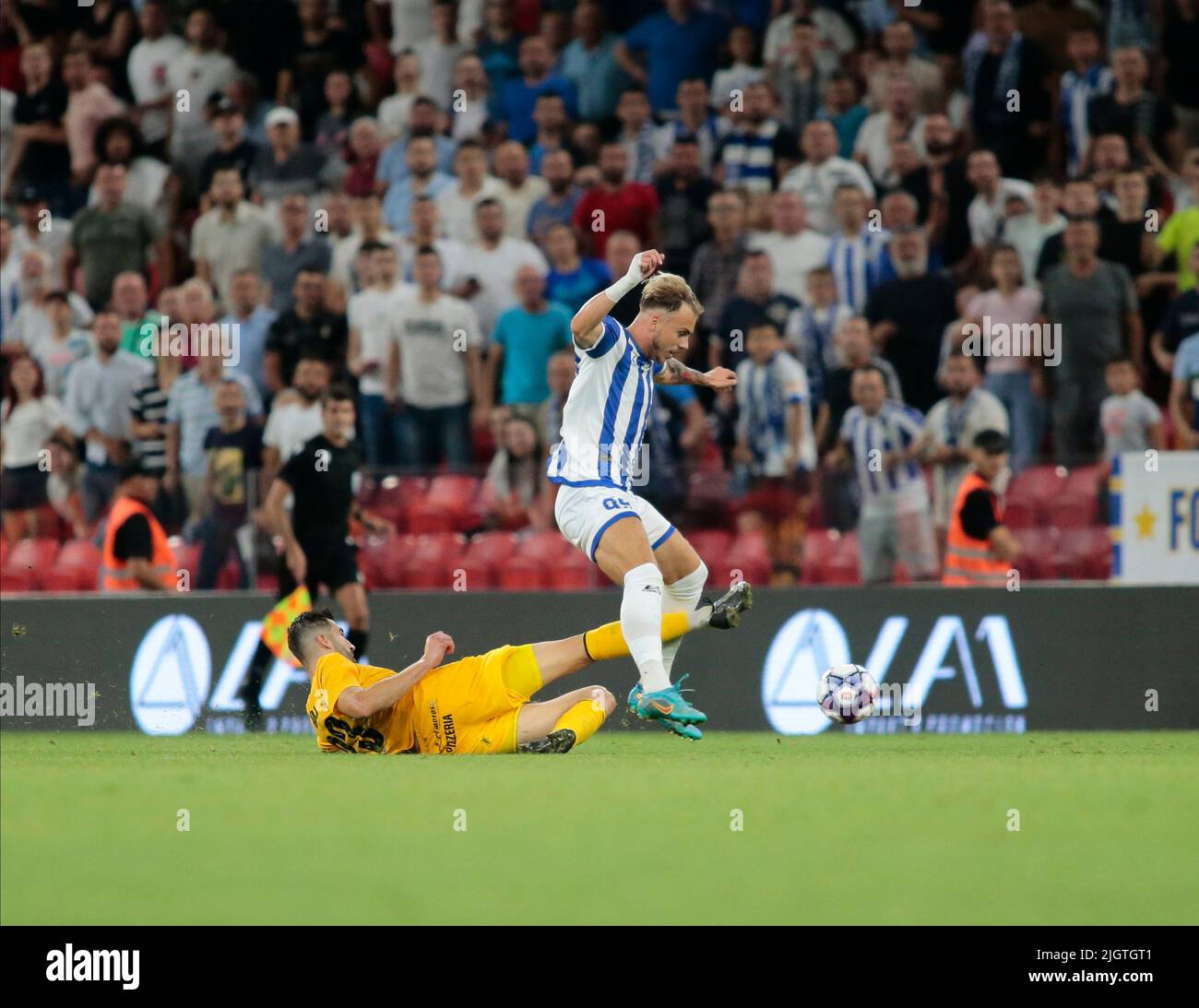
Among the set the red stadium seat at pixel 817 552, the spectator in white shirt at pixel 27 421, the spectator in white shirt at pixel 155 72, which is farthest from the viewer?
the spectator in white shirt at pixel 155 72

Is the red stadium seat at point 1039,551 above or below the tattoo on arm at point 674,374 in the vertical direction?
below

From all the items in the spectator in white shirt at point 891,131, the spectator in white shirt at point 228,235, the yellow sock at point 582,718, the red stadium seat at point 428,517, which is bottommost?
the yellow sock at point 582,718

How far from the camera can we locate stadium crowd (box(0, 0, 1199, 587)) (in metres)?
13.4

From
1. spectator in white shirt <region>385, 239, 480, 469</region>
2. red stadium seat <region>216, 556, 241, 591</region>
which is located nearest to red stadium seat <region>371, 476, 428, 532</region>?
red stadium seat <region>216, 556, 241, 591</region>

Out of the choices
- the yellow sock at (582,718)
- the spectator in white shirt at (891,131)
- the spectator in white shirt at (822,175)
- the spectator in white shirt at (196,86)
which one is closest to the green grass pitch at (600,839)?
the yellow sock at (582,718)

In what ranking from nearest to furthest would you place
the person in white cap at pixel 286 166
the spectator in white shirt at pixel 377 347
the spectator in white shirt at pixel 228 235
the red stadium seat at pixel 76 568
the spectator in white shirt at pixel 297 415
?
the red stadium seat at pixel 76 568, the spectator in white shirt at pixel 297 415, the spectator in white shirt at pixel 377 347, the spectator in white shirt at pixel 228 235, the person in white cap at pixel 286 166

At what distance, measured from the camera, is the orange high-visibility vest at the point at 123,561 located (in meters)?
13.6

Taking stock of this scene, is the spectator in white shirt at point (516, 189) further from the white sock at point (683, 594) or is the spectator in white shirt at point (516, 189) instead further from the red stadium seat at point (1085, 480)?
the white sock at point (683, 594)

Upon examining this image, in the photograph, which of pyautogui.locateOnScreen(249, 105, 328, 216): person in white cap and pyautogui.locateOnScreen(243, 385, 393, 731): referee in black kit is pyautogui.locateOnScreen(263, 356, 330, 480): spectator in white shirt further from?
pyautogui.locateOnScreen(249, 105, 328, 216): person in white cap

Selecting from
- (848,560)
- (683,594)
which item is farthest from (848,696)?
(848,560)

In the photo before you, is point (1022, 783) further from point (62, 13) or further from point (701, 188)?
point (62, 13)

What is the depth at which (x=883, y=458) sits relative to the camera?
511 inches

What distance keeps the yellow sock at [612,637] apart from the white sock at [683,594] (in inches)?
4.7

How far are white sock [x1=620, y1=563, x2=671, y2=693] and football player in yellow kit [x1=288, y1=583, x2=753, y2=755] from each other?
1.07 ft
